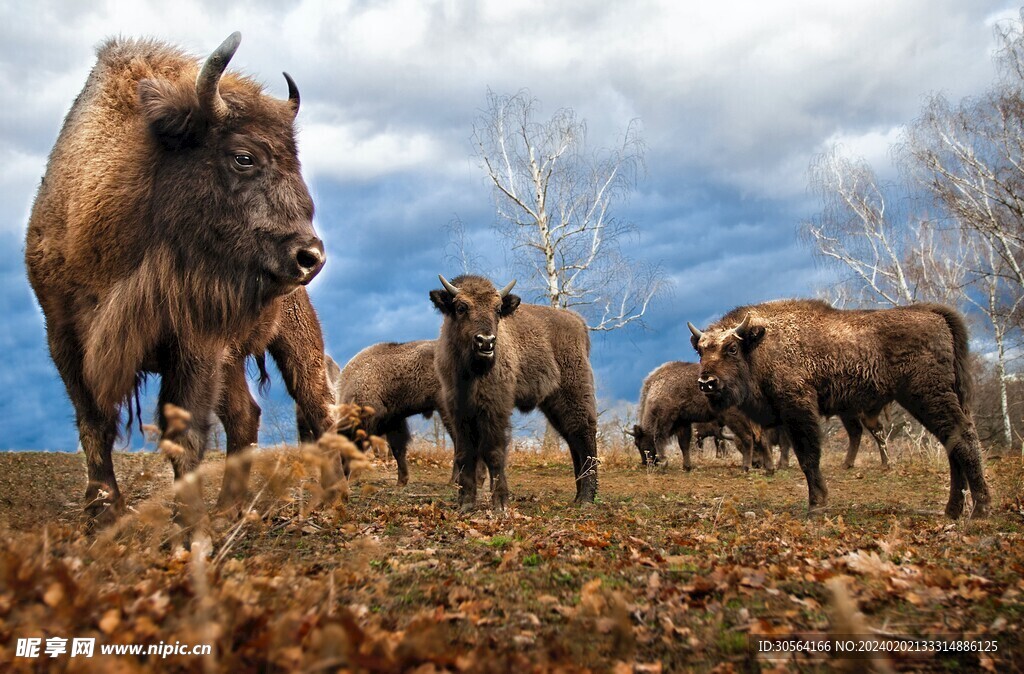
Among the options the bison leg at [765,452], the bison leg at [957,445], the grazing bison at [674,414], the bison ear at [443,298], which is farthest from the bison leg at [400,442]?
the bison leg at [957,445]

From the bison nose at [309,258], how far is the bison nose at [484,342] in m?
3.50

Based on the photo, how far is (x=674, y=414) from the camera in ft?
68.6

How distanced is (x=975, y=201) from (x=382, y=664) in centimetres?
2934

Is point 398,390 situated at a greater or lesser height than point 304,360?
greater

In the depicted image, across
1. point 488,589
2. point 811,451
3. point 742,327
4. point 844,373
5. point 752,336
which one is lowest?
point 488,589

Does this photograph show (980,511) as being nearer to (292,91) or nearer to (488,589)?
(488,589)

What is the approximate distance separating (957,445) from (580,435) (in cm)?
472

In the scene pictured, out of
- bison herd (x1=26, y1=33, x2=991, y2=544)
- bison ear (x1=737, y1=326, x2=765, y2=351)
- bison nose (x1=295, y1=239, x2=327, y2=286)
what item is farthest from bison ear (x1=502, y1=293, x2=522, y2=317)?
bison nose (x1=295, y1=239, x2=327, y2=286)

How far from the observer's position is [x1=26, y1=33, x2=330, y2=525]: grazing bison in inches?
210

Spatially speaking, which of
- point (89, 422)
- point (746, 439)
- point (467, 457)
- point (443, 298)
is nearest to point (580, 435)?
point (467, 457)

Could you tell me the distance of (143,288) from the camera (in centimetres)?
536

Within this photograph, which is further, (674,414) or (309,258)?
(674,414)

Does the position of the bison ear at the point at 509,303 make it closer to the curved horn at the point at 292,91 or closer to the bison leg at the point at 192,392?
the curved horn at the point at 292,91

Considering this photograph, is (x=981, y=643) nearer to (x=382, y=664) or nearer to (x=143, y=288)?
(x=382, y=664)
